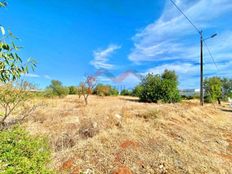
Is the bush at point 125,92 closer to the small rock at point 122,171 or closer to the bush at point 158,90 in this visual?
the bush at point 158,90

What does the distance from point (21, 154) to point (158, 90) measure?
1955cm

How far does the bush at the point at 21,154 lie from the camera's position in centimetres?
333

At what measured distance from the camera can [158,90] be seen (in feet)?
73.5

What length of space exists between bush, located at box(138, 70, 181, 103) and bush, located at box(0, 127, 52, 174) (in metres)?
18.4

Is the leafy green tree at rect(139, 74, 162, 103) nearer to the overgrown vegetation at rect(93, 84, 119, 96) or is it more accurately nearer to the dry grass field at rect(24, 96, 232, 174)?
the dry grass field at rect(24, 96, 232, 174)

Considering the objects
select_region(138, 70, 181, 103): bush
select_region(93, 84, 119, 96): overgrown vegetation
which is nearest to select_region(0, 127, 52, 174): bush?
select_region(138, 70, 181, 103): bush

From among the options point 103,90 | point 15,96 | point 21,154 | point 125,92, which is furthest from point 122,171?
point 125,92

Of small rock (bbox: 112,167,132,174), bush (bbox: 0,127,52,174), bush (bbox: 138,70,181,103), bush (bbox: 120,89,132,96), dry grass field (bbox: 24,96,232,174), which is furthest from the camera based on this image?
bush (bbox: 120,89,132,96)

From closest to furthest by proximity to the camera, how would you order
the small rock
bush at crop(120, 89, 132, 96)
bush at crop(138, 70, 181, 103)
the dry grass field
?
the small rock < the dry grass field < bush at crop(138, 70, 181, 103) < bush at crop(120, 89, 132, 96)

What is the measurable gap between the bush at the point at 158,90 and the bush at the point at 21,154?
1839 centimetres

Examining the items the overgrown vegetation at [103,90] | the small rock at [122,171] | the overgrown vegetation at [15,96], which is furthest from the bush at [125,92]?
the small rock at [122,171]

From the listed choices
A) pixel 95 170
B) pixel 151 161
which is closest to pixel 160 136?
pixel 151 161

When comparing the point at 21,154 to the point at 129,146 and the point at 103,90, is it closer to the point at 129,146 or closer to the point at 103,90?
the point at 129,146

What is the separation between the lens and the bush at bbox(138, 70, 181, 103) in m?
22.0
